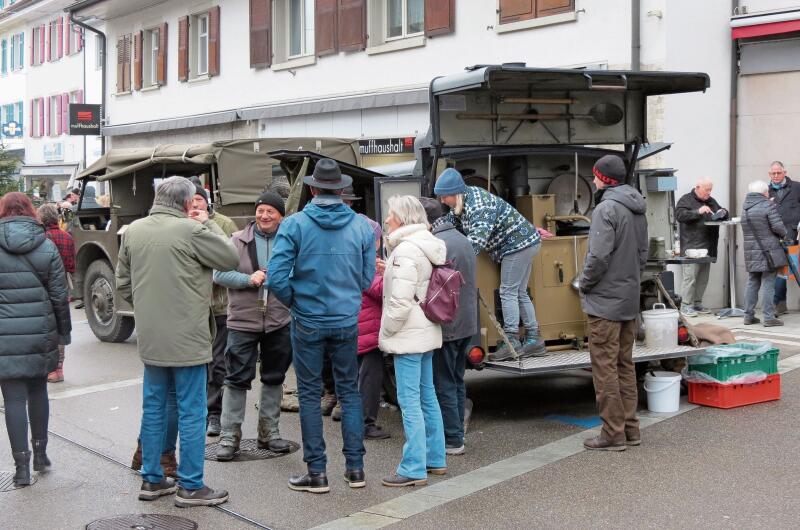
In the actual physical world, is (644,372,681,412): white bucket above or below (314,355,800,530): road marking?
above

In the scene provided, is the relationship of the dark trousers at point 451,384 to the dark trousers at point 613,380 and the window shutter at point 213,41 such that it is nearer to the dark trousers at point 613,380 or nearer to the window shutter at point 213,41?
the dark trousers at point 613,380

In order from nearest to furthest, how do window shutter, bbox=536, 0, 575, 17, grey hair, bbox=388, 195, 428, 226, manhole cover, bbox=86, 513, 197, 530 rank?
1. manhole cover, bbox=86, 513, 197, 530
2. grey hair, bbox=388, 195, 428, 226
3. window shutter, bbox=536, 0, 575, 17

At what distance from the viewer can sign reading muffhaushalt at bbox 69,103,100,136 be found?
27.8m

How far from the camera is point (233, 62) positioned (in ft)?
73.6

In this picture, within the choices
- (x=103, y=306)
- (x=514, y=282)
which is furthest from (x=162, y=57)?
(x=514, y=282)

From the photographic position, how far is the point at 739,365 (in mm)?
7820

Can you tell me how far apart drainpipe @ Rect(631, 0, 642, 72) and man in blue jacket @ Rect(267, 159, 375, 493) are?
852 centimetres

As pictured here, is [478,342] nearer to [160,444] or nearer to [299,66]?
[160,444]

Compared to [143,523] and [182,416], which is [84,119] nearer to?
[182,416]

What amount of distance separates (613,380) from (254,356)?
2427 millimetres

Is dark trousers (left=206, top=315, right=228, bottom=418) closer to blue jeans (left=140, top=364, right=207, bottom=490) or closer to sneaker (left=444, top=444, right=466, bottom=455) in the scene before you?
blue jeans (left=140, top=364, right=207, bottom=490)

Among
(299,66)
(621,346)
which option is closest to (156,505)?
(621,346)

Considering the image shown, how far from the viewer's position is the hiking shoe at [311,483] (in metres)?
5.87

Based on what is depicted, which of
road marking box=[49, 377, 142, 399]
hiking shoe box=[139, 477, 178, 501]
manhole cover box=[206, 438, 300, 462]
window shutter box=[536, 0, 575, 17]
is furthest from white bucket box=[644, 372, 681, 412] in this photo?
window shutter box=[536, 0, 575, 17]
